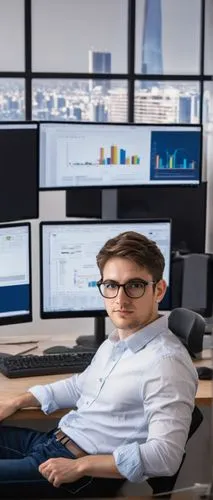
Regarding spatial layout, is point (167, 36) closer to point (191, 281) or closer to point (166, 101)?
point (166, 101)

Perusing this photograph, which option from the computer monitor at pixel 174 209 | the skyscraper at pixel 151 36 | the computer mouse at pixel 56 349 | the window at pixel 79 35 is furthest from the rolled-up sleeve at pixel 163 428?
the skyscraper at pixel 151 36

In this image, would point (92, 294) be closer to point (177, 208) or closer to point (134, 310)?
point (177, 208)

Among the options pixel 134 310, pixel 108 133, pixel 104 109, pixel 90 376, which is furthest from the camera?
pixel 104 109

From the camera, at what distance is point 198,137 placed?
311 centimetres

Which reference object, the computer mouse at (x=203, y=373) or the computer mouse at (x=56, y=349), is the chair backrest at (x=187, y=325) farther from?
the computer mouse at (x=56, y=349)

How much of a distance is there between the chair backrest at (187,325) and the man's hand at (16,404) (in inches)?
17.8

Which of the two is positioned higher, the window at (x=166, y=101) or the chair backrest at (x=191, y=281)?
the window at (x=166, y=101)

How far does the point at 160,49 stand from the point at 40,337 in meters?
3.21

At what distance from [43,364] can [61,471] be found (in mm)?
741

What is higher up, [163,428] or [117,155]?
[117,155]

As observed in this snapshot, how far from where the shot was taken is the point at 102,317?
2.87m

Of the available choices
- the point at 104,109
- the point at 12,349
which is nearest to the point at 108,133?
the point at 12,349

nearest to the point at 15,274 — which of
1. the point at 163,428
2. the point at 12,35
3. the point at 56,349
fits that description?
the point at 56,349

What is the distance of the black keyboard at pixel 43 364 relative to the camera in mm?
2539
